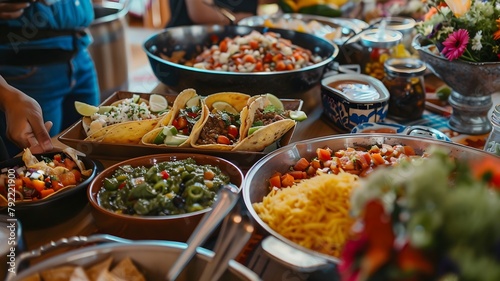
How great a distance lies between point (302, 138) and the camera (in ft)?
5.77

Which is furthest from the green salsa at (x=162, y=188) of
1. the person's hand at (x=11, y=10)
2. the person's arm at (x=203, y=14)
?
the person's arm at (x=203, y=14)

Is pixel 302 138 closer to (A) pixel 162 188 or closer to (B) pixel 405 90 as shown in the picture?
(B) pixel 405 90

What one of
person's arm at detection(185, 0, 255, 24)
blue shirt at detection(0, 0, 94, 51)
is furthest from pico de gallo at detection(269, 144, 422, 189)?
person's arm at detection(185, 0, 255, 24)

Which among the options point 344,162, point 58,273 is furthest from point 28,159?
point 344,162

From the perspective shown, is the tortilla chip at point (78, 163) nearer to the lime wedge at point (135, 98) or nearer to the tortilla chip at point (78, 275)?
the lime wedge at point (135, 98)

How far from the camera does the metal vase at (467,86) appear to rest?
1645 mm

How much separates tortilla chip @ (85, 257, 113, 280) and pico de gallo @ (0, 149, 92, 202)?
437 mm

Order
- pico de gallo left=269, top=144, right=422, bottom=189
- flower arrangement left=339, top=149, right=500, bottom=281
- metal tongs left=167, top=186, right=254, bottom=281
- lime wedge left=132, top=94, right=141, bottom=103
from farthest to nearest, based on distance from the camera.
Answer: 1. lime wedge left=132, top=94, right=141, bottom=103
2. pico de gallo left=269, top=144, right=422, bottom=189
3. metal tongs left=167, top=186, right=254, bottom=281
4. flower arrangement left=339, top=149, right=500, bottom=281

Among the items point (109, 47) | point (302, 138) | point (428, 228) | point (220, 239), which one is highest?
point (428, 228)

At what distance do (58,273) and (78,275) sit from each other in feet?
0.11

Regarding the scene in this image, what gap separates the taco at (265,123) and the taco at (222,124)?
26mm

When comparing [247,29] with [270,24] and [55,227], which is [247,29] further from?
[55,227]

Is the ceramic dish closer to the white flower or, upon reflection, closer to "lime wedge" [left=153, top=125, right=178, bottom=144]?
the white flower

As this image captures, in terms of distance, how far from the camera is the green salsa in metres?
1.15
